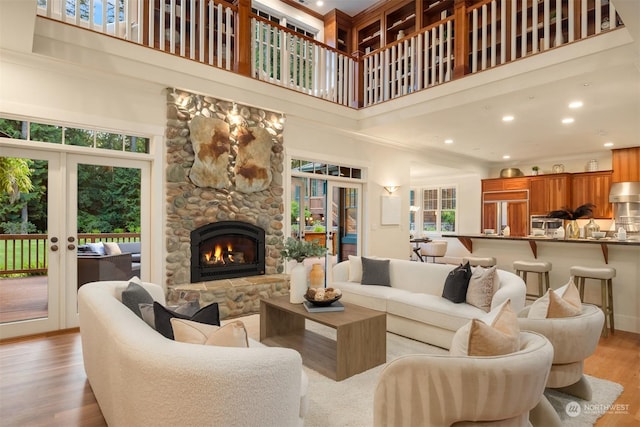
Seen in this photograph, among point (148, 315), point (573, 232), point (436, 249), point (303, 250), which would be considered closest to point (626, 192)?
point (573, 232)

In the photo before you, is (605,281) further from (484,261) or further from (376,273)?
(376,273)

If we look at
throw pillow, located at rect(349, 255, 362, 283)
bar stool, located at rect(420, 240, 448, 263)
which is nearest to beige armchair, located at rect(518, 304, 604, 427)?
throw pillow, located at rect(349, 255, 362, 283)

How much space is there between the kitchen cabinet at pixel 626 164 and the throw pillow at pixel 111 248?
9.23 metres

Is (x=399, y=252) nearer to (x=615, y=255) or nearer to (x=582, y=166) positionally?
(x=615, y=255)

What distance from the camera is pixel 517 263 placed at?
4.90 m

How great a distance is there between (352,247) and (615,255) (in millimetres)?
3955

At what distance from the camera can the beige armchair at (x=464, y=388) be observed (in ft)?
4.61

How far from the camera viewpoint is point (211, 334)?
5.37 feet

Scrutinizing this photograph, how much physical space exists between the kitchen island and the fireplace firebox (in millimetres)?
3447

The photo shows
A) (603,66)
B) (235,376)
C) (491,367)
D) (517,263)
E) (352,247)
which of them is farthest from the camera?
(352,247)

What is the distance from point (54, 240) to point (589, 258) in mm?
6397

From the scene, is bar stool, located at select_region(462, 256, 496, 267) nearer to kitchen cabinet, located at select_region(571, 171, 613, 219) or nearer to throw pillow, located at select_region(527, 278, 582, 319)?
throw pillow, located at select_region(527, 278, 582, 319)

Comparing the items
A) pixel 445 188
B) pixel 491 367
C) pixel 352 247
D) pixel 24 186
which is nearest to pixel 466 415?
pixel 491 367

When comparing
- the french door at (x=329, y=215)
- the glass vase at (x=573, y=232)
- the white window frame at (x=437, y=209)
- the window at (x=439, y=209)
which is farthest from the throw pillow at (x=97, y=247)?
the window at (x=439, y=209)
